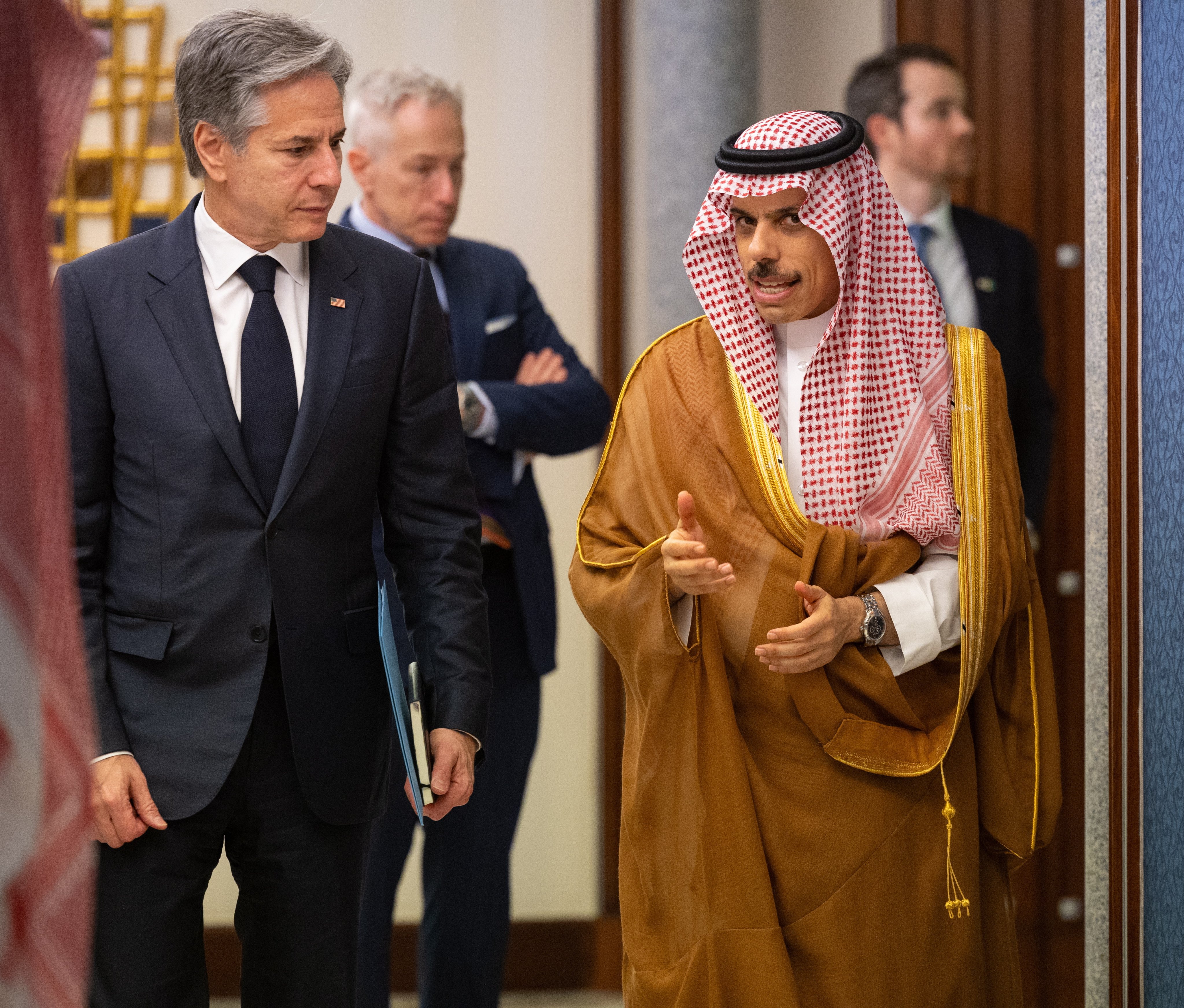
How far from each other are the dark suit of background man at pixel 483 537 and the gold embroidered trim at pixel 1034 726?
3.81 feet

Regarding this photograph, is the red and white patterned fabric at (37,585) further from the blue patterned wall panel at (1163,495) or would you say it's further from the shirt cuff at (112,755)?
the blue patterned wall panel at (1163,495)

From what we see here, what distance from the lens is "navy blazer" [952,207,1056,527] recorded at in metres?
3.30

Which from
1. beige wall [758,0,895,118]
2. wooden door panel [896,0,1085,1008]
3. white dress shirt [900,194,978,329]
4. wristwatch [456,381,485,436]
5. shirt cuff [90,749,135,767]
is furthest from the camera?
beige wall [758,0,895,118]

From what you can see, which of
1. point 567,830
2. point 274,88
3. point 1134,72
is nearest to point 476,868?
point 567,830

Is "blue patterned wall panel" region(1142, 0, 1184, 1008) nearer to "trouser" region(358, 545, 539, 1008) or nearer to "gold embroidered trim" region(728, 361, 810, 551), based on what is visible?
"gold embroidered trim" region(728, 361, 810, 551)

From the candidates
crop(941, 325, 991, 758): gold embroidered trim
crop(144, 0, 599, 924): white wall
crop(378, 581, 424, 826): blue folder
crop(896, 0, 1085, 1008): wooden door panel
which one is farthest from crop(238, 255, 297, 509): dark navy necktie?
crop(896, 0, 1085, 1008): wooden door panel

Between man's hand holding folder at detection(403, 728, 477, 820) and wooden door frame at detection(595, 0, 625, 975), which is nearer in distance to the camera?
man's hand holding folder at detection(403, 728, 477, 820)

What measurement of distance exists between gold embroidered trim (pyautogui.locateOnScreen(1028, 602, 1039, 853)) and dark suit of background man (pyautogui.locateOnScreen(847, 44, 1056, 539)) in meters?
1.26

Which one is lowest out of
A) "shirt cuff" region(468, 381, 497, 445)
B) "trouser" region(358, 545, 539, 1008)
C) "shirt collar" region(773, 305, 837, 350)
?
"trouser" region(358, 545, 539, 1008)

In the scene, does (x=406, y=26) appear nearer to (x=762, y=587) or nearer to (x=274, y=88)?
(x=274, y=88)

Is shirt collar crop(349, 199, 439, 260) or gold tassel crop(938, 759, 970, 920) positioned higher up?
shirt collar crop(349, 199, 439, 260)

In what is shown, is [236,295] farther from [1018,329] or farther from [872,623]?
[1018,329]

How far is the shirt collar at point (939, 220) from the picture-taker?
131 inches

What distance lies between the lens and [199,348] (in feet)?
6.20
